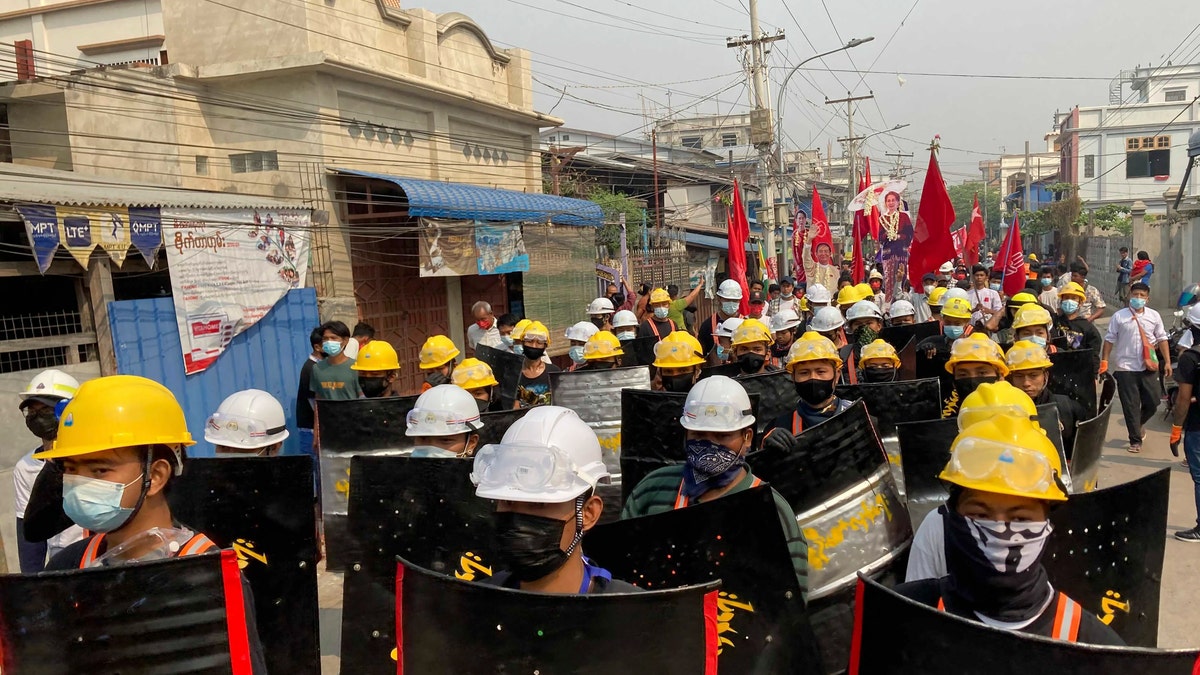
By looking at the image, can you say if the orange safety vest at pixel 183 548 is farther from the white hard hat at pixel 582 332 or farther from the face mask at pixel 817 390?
the white hard hat at pixel 582 332

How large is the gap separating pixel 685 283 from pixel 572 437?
22.6 metres

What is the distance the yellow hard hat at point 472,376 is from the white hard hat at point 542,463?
3.51 metres

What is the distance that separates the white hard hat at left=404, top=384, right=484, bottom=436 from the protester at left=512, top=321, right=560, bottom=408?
2.03 m

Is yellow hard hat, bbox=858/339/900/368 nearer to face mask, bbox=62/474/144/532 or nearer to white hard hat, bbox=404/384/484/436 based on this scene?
white hard hat, bbox=404/384/484/436

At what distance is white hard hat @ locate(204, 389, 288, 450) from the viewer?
4293mm

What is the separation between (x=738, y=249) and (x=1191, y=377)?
23.8 ft

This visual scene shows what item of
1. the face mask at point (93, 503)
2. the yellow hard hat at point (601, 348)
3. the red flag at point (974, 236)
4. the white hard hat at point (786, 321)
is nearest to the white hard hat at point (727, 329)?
the white hard hat at point (786, 321)

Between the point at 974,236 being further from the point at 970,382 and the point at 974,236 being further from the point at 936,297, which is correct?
the point at 970,382

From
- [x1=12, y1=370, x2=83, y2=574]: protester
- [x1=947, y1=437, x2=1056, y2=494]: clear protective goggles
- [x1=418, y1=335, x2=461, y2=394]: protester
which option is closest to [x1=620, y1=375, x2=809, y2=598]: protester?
[x1=947, y1=437, x2=1056, y2=494]: clear protective goggles

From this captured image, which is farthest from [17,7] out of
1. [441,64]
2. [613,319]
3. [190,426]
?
[613,319]

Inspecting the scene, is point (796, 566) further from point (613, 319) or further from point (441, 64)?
point (441, 64)

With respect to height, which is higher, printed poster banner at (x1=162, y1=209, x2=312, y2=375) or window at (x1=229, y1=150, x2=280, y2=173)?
window at (x1=229, y1=150, x2=280, y2=173)

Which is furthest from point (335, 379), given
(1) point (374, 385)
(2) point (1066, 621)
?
(2) point (1066, 621)

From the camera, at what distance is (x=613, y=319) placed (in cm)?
1020
